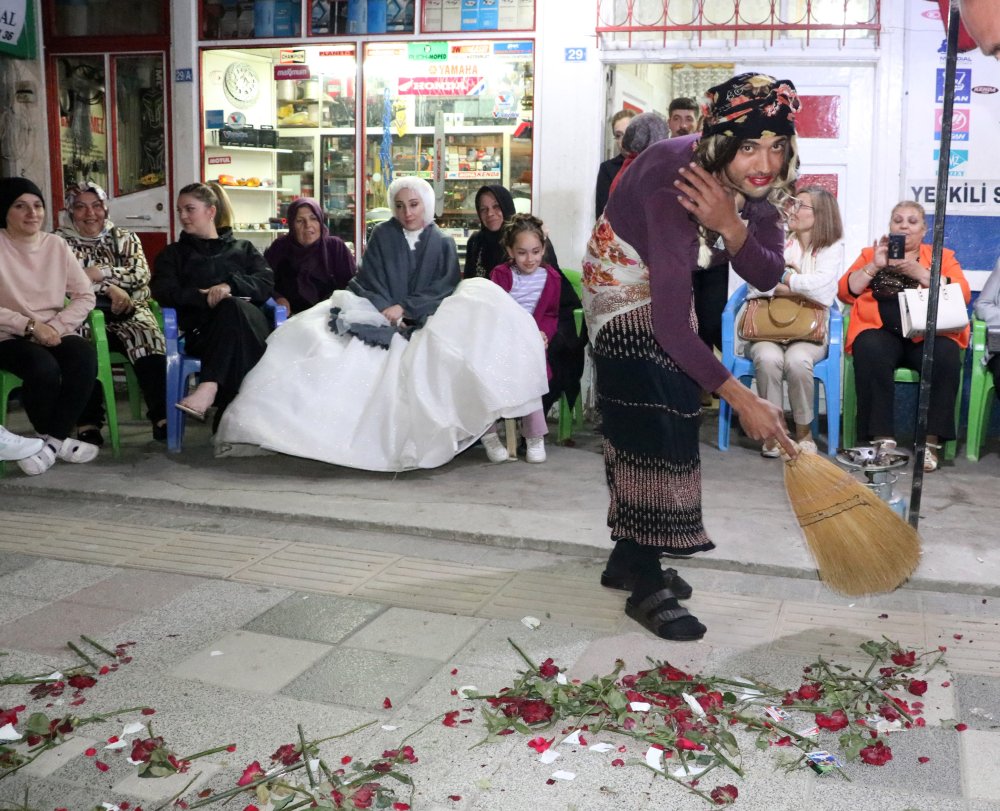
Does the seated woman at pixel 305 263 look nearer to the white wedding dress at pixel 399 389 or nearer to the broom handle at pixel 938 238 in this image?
the white wedding dress at pixel 399 389

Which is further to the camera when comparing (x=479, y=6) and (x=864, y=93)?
(x=479, y=6)

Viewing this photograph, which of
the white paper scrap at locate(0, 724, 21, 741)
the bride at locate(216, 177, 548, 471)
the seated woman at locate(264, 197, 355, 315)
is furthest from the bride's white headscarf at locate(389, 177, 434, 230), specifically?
the white paper scrap at locate(0, 724, 21, 741)

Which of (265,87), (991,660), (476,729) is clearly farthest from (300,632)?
(265,87)

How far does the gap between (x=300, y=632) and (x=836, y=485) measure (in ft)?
5.23

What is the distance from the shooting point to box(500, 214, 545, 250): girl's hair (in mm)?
5773

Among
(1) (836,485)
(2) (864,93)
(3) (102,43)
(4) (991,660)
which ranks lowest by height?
(4) (991,660)

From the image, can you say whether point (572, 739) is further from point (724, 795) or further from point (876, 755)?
point (876, 755)

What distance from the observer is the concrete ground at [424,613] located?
2.39 m

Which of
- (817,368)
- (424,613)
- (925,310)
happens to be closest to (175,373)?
(424,613)

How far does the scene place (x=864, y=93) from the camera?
6516 millimetres

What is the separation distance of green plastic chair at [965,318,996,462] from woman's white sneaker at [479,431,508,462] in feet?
7.73

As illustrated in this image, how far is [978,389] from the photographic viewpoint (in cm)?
546

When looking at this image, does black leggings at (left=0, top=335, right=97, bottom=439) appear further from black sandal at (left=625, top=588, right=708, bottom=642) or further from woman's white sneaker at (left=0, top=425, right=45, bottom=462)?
black sandal at (left=625, top=588, right=708, bottom=642)

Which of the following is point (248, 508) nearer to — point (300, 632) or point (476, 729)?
point (300, 632)
